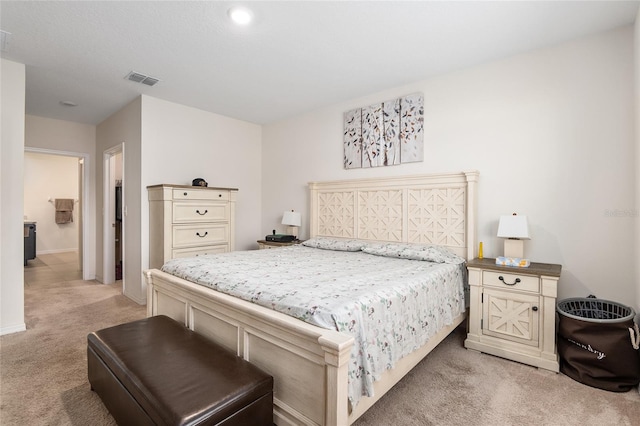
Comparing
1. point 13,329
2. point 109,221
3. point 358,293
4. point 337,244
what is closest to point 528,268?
point 358,293

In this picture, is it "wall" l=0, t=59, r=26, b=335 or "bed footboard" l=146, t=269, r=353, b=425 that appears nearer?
"bed footboard" l=146, t=269, r=353, b=425

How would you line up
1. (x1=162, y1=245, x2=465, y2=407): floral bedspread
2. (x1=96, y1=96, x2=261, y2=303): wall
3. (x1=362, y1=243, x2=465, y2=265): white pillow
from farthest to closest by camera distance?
(x1=96, y1=96, x2=261, y2=303): wall → (x1=362, y1=243, x2=465, y2=265): white pillow → (x1=162, y1=245, x2=465, y2=407): floral bedspread

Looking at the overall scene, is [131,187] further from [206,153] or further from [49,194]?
[49,194]

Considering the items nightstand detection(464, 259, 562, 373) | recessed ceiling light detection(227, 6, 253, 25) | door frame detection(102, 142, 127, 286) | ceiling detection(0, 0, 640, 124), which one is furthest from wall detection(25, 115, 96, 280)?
nightstand detection(464, 259, 562, 373)

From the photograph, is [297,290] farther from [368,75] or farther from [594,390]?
[368,75]

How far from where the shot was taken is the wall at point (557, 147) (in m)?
2.39

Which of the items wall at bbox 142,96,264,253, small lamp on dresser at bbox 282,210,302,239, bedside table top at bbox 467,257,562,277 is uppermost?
wall at bbox 142,96,264,253

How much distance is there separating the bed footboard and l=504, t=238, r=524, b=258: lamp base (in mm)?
2056

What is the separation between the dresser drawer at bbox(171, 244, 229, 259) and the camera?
3.71 meters

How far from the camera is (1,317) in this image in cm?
292

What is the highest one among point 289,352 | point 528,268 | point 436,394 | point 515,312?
point 528,268

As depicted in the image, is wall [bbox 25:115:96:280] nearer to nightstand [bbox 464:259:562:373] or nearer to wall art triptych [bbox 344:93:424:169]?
wall art triptych [bbox 344:93:424:169]

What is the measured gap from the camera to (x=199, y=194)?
3.91 metres

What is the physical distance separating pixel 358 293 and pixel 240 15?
2060mm
